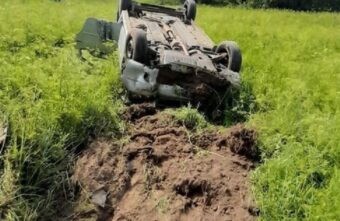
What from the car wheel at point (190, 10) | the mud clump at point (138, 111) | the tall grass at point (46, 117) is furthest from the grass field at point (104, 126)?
the car wheel at point (190, 10)

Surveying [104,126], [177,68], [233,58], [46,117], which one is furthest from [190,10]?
[46,117]

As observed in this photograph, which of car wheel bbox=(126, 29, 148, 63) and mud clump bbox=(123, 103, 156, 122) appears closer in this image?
mud clump bbox=(123, 103, 156, 122)

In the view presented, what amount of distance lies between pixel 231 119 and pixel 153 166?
1.59 metres

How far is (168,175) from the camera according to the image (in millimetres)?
4895

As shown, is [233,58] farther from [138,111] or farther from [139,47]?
[138,111]

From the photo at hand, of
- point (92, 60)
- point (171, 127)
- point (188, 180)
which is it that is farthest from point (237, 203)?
point (92, 60)

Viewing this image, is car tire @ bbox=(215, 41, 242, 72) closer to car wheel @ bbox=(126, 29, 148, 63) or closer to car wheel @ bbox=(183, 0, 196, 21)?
car wheel @ bbox=(126, 29, 148, 63)

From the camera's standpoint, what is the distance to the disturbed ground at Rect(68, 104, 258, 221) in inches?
178

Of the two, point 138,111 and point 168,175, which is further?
point 138,111

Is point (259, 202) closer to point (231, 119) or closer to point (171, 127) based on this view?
point (171, 127)

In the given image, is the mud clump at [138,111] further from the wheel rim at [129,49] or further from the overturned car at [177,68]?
the wheel rim at [129,49]

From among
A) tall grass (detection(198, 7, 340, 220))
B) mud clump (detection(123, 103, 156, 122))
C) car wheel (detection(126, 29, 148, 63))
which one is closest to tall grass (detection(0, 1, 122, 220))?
mud clump (detection(123, 103, 156, 122))

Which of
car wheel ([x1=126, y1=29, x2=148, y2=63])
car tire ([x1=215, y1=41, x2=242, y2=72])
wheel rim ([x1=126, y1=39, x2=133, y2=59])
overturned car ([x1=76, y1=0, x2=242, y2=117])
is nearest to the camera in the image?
overturned car ([x1=76, y1=0, x2=242, y2=117])

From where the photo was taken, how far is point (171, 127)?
5.65 meters
